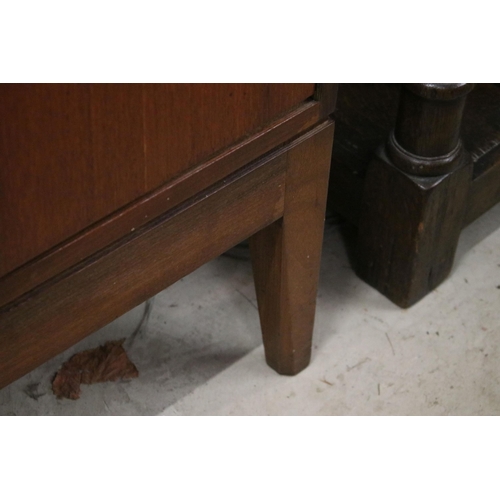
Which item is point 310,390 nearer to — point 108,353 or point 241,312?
point 241,312

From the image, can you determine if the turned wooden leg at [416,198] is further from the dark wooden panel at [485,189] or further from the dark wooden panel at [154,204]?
the dark wooden panel at [154,204]

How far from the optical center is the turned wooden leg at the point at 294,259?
0.80 m

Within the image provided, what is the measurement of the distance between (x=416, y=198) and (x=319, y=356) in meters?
0.26

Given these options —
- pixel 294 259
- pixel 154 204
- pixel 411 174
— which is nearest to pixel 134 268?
pixel 154 204

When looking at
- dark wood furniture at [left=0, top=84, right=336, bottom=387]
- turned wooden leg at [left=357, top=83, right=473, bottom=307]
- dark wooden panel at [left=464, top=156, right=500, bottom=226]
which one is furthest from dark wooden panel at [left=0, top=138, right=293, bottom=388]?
dark wooden panel at [left=464, top=156, right=500, bottom=226]

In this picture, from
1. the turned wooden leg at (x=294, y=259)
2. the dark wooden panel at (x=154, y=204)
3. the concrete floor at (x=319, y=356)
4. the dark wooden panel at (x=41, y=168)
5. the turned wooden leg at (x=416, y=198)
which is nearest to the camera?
the dark wooden panel at (x=41, y=168)

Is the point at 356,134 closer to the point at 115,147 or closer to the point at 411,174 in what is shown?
the point at 411,174

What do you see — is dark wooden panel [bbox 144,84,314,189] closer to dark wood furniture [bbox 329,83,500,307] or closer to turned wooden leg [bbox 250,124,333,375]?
turned wooden leg [bbox 250,124,333,375]

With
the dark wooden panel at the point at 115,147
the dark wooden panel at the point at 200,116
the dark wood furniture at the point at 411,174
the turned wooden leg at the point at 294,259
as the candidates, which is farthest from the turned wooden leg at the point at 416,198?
the dark wooden panel at the point at 115,147

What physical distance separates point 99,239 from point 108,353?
510 mm

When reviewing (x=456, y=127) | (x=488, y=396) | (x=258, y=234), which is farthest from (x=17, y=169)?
(x=488, y=396)

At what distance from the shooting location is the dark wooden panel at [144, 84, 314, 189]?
0.61 m

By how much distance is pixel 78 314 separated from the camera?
716 mm

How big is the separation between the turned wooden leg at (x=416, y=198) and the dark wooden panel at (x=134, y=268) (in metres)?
0.27
